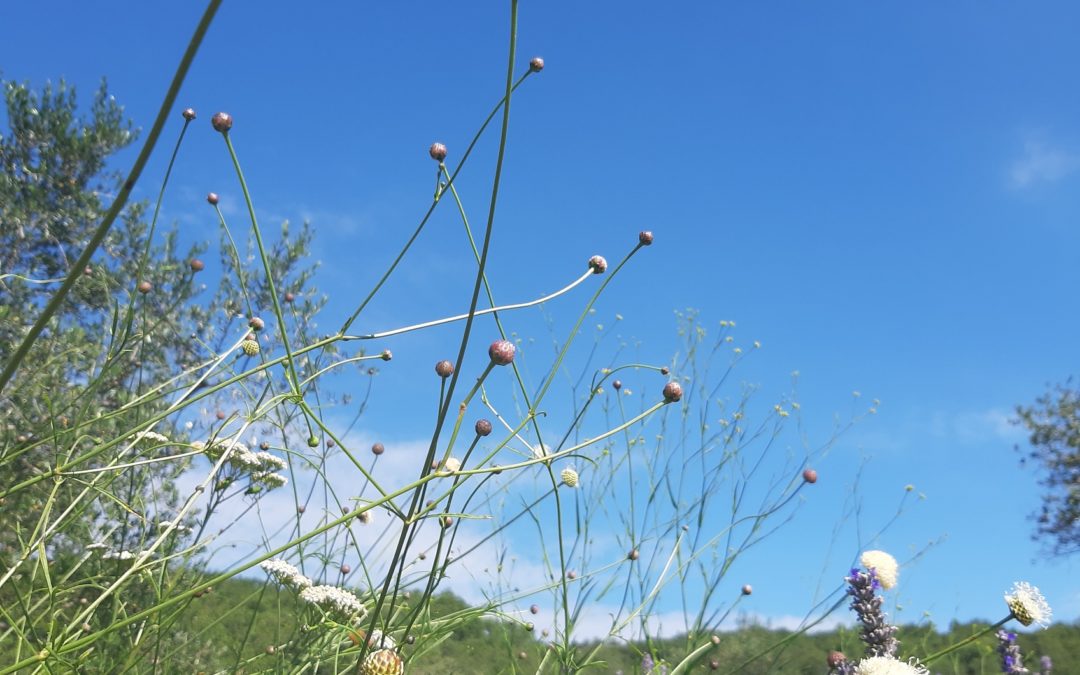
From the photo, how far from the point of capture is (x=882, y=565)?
6.53 ft

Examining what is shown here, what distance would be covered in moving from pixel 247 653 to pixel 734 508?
9.79ft

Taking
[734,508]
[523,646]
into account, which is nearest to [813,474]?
[734,508]

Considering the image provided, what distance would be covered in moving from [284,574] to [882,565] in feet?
4.69

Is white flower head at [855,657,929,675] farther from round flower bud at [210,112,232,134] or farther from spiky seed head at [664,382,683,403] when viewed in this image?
round flower bud at [210,112,232,134]

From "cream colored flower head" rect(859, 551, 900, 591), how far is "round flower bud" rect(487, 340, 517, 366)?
1301 millimetres

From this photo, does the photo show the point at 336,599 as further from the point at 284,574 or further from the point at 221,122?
the point at 221,122

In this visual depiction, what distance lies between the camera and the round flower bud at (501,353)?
3.61 feet

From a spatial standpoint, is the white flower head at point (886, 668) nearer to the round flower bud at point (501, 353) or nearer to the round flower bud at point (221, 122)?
the round flower bud at point (501, 353)

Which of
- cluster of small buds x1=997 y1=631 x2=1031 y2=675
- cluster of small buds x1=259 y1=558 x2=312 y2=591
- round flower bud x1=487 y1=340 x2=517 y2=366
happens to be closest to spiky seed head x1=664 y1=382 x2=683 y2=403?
round flower bud x1=487 y1=340 x2=517 y2=366

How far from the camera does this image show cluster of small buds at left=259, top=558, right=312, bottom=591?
1929 mm

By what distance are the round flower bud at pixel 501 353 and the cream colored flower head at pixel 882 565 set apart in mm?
1301

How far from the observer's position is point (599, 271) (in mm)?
1570

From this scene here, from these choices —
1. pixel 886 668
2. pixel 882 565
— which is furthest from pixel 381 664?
pixel 882 565

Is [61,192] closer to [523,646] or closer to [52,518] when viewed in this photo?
[52,518]
